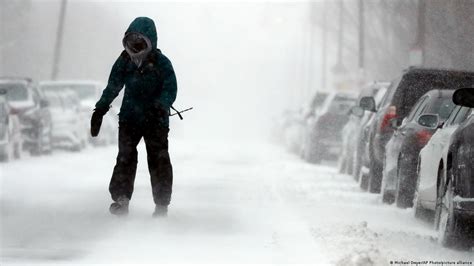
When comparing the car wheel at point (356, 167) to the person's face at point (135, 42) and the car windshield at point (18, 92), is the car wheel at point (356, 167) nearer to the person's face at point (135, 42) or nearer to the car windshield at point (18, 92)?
the car windshield at point (18, 92)

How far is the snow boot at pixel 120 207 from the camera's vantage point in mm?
12500

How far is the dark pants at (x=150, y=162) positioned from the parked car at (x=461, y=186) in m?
2.72

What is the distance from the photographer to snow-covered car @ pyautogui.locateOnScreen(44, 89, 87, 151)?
33034mm

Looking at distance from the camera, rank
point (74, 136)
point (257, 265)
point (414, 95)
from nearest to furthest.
→ point (257, 265), point (414, 95), point (74, 136)

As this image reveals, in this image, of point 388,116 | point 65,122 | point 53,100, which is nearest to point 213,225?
point 388,116

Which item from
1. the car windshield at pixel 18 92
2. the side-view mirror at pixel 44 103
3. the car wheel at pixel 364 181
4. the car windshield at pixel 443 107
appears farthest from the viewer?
the side-view mirror at pixel 44 103

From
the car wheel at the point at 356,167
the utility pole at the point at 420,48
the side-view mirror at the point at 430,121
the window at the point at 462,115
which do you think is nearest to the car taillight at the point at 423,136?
the side-view mirror at the point at 430,121

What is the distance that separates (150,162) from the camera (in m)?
12.6

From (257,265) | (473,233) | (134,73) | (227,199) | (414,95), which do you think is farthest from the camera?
(414,95)

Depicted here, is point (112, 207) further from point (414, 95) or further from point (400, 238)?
point (414, 95)

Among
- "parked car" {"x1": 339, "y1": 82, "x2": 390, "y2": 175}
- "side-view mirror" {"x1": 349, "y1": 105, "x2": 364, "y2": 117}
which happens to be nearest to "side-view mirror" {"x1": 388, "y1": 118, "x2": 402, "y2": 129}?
"side-view mirror" {"x1": 349, "y1": 105, "x2": 364, "y2": 117}

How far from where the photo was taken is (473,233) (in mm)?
10703

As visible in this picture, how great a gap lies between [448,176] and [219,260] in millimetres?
2594

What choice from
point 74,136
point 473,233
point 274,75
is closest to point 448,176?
point 473,233
